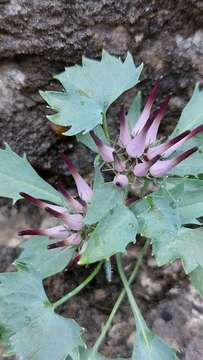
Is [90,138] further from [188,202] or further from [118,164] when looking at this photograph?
[188,202]

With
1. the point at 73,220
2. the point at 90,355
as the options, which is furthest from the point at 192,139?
the point at 90,355

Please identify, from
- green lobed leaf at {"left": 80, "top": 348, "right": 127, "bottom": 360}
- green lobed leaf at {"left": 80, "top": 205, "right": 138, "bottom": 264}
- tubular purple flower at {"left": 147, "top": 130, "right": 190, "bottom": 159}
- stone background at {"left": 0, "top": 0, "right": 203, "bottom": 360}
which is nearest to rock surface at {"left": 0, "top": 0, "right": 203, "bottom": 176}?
stone background at {"left": 0, "top": 0, "right": 203, "bottom": 360}

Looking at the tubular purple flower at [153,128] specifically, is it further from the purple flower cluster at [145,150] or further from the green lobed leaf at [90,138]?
the green lobed leaf at [90,138]

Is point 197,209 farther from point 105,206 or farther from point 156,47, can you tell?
point 156,47

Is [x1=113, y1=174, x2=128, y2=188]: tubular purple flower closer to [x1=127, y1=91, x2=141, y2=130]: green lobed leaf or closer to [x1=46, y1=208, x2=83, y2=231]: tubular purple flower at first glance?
[x1=46, y1=208, x2=83, y2=231]: tubular purple flower

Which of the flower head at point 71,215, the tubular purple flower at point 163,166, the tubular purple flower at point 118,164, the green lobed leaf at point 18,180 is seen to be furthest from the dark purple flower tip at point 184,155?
the green lobed leaf at point 18,180
